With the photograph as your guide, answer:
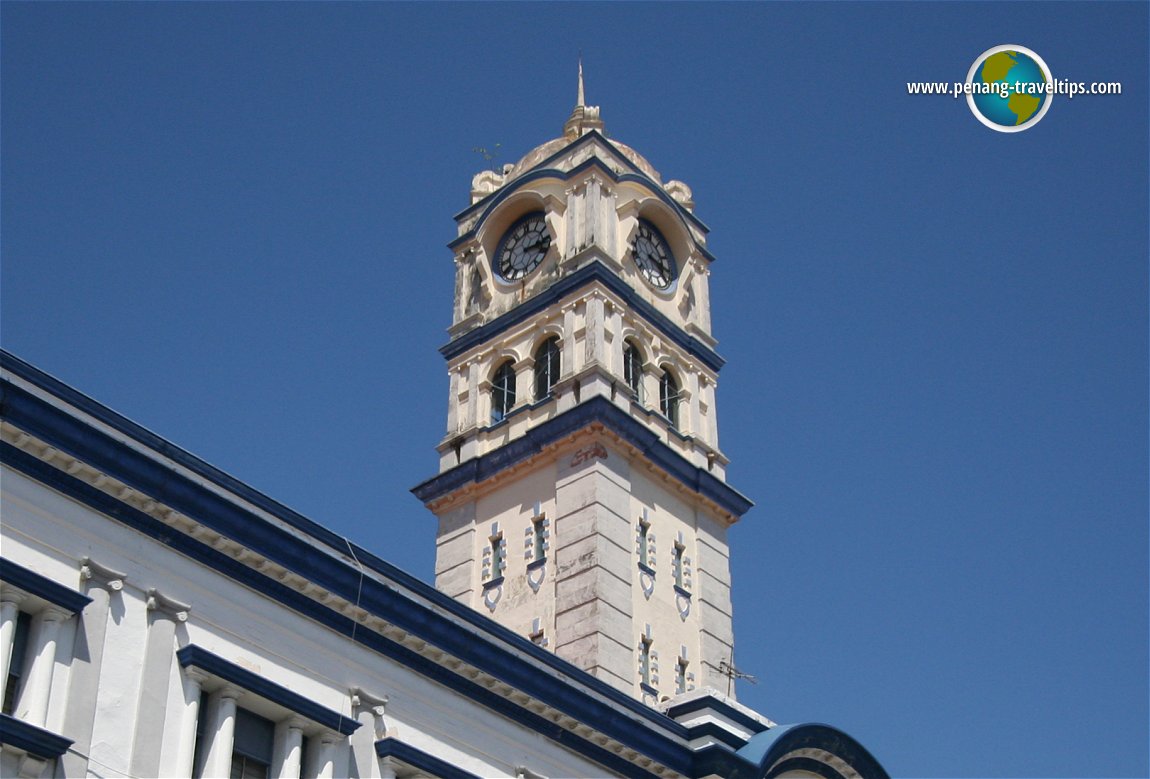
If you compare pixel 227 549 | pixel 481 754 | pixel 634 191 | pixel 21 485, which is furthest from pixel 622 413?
pixel 21 485

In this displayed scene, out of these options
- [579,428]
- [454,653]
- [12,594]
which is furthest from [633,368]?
[12,594]

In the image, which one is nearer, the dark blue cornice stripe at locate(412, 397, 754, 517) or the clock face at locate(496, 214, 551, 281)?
the dark blue cornice stripe at locate(412, 397, 754, 517)

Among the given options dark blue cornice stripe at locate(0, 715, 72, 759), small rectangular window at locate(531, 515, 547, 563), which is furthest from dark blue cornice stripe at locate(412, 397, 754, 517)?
dark blue cornice stripe at locate(0, 715, 72, 759)

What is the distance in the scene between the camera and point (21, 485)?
83.0 feet

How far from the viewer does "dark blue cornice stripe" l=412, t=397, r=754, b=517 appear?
1956 inches

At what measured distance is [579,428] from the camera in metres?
49.7

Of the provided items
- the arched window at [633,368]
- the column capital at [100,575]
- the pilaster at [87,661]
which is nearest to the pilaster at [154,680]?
the column capital at [100,575]

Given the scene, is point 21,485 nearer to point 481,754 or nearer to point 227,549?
point 227,549

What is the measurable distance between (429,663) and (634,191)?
29.3 meters

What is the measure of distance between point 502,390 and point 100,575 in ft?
96.7

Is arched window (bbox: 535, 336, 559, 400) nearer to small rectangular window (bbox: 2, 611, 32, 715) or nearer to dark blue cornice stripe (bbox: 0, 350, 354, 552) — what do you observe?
dark blue cornice stripe (bbox: 0, 350, 354, 552)

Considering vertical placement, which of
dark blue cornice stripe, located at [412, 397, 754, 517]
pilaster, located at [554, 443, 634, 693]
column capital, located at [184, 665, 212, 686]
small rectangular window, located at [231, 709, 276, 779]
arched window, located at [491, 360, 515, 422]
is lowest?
small rectangular window, located at [231, 709, 276, 779]

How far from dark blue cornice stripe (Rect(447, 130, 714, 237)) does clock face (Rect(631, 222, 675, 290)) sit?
1269 millimetres

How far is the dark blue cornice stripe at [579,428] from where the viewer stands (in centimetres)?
4969
